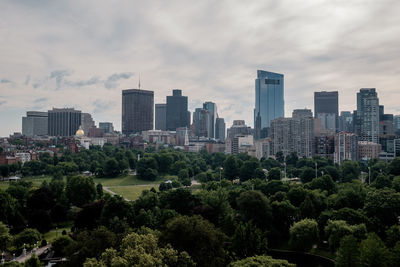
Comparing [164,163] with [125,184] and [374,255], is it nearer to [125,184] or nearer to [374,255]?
[125,184]

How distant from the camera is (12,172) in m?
107

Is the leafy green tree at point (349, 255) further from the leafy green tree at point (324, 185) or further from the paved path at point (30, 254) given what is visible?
the leafy green tree at point (324, 185)

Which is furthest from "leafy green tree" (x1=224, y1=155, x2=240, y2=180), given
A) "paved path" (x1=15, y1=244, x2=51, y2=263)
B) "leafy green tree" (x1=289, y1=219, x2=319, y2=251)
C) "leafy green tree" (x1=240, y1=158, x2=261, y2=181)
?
"paved path" (x1=15, y1=244, x2=51, y2=263)

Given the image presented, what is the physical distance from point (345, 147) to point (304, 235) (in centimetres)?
9966

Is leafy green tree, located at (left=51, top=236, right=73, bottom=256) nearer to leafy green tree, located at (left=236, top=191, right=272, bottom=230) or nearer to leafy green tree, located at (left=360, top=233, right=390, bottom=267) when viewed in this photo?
leafy green tree, located at (left=236, top=191, right=272, bottom=230)

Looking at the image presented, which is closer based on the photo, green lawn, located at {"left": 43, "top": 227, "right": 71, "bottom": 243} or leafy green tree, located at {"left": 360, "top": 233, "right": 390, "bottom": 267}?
leafy green tree, located at {"left": 360, "top": 233, "right": 390, "bottom": 267}

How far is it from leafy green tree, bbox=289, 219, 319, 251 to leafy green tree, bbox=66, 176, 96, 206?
3543 cm

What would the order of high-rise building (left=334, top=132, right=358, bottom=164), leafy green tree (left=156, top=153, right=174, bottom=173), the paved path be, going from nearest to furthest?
the paved path < leafy green tree (left=156, top=153, right=174, bottom=173) < high-rise building (left=334, top=132, right=358, bottom=164)

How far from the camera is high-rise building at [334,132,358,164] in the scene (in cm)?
13025

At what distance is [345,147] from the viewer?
130125mm

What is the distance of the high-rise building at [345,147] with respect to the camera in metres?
130

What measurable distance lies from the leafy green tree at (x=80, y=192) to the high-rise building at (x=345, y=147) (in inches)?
3853

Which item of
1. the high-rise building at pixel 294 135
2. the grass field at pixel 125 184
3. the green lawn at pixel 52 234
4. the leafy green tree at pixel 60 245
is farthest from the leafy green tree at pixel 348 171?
the leafy green tree at pixel 60 245

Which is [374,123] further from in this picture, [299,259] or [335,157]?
[299,259]
